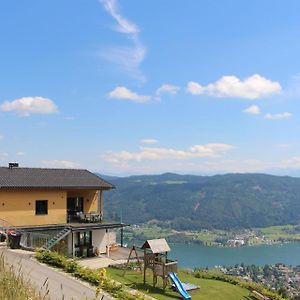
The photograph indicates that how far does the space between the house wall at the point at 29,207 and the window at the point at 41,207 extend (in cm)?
18

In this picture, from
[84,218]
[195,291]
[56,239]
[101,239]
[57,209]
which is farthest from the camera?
[84,218]

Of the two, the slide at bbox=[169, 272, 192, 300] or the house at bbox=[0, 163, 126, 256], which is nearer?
the slide at bbox=[169, 272, 192, 300]

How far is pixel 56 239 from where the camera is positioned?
23.1 metres

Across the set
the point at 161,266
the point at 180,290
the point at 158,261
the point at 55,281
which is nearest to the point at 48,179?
the point at 158,261

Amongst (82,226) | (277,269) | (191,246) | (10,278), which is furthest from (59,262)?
(191,246)

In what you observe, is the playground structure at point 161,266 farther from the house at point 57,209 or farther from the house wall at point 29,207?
the house wall at point 29,207

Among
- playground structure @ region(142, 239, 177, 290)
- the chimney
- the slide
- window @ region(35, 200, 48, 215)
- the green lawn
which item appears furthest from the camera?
the chimney

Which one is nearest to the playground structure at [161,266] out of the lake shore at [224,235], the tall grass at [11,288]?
the tall grass at [11,288]

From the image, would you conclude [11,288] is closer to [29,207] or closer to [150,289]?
[150,289]

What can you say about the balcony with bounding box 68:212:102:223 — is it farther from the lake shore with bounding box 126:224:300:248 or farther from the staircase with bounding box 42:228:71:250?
the lake shore with bounding box 126:224:300:248

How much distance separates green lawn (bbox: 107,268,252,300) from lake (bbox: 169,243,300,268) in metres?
76.6

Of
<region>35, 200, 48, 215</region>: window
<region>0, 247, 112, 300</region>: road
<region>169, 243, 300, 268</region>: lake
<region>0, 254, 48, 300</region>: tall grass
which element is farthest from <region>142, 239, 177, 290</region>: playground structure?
<region>169, 243, 300, 268</region>: lake

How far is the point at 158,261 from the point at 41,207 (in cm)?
906

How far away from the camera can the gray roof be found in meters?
25.0
